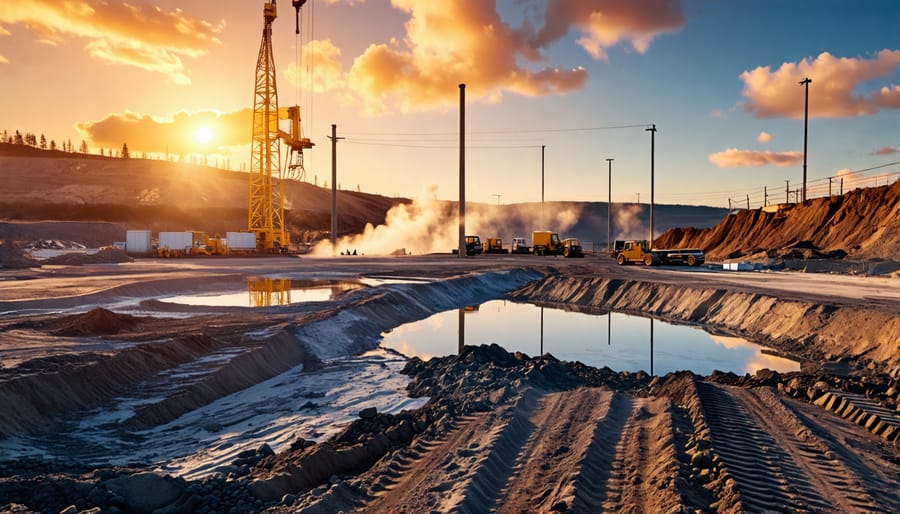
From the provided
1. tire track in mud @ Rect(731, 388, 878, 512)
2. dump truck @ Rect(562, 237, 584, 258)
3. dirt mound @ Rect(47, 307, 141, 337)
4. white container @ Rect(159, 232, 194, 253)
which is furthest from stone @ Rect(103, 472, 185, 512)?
dump truck @ Rect(562, 237, 584, 258)

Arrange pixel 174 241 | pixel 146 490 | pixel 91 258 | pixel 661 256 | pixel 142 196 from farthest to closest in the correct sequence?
pixel 142 196 < pixel 174 241 < pixel 91 258 < pixel 661 256 < pixel 146 490

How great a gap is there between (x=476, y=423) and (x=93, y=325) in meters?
13.2

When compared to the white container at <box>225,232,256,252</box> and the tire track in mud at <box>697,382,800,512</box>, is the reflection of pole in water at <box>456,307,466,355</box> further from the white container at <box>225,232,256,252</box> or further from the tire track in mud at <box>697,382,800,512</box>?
the white container at <box>225,232,256,252</box>

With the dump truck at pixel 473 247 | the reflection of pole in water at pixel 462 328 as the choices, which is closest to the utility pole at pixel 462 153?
the dump truck at pixel 473 247

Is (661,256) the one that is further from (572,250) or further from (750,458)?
(750,458)

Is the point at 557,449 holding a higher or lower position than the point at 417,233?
lower

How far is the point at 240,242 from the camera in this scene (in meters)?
59.8

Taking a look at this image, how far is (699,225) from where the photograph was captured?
159500 mm

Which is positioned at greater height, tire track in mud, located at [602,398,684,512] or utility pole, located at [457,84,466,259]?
utility pole, located at [457,84,466,259]

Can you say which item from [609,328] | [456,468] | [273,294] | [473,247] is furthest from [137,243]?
[456,468]

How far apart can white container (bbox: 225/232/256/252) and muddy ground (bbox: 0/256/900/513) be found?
3903cm

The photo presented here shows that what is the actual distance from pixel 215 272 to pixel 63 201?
295 feet

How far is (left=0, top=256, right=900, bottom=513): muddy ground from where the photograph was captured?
645 cm

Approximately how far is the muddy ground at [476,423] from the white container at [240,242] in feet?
128
